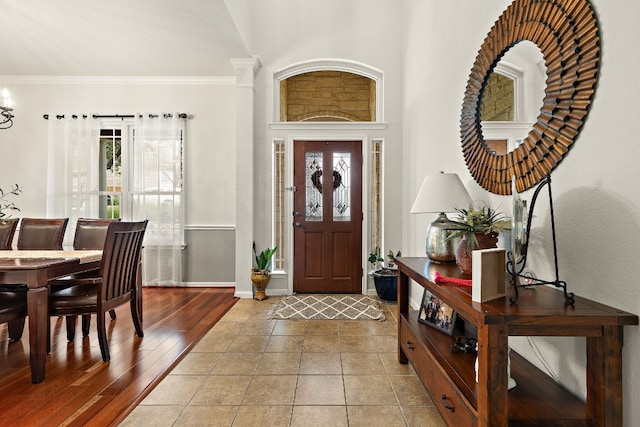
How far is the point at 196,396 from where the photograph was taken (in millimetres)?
1975

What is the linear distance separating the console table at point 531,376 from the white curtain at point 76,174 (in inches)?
190

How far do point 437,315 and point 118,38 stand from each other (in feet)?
13.4

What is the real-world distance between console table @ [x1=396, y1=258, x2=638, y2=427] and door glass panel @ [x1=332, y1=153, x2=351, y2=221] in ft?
9.75

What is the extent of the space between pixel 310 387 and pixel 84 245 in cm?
257

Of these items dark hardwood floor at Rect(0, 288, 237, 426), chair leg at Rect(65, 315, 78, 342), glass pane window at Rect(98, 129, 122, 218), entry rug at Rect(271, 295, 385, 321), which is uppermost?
glass pane window at Rect(98, 129, 122, 218)

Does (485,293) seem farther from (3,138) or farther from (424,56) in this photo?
(3,138)

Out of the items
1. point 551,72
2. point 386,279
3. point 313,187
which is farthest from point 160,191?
point 551,72

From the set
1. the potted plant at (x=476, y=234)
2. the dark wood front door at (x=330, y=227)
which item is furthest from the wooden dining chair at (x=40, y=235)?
the potted plant at (x=476, y=234)

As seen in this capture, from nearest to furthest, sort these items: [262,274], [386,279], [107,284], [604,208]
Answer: [604,208], [107,284], [386,279], [262,274]

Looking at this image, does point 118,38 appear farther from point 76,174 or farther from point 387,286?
point 387,286

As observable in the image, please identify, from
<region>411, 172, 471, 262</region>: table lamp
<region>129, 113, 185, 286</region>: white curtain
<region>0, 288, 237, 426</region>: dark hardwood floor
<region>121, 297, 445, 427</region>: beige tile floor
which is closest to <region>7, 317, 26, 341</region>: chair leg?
<region>0, 288, 237, 426</region>: dark hardwood floor

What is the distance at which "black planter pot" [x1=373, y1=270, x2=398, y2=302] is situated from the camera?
3932 mm

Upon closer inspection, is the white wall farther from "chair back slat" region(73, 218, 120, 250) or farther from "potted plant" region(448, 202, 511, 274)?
"chair back slat" region(73, 218, 120, 250)

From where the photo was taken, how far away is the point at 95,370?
2297mm
